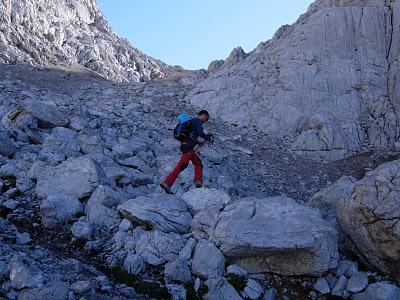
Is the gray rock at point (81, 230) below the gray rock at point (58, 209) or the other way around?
below

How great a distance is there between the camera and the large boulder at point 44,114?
13328 mm

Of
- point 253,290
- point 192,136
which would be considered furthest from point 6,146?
point 253,290

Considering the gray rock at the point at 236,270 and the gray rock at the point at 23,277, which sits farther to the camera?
the gray rock at the point at 236,270

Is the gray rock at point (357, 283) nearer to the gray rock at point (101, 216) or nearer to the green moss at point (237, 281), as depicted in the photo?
the green moss at point (237, 281)

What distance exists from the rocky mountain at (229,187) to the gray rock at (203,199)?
36mm

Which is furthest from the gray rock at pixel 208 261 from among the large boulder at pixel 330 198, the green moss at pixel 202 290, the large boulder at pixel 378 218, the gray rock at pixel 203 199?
the large boulder at pixel 330 198

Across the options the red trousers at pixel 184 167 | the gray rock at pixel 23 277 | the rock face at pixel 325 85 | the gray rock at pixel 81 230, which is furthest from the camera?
the rock face at pixel 325 85

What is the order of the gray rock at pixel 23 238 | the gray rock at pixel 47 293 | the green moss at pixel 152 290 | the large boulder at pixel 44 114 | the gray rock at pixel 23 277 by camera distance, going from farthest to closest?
1. the large boulder at pixel 44 114
2. the gray rock at pixel 23 238
3. the green moss at pixel 152 290
4. the gray rock at pixel 23 277
5. the gray rock at pixel 47 293

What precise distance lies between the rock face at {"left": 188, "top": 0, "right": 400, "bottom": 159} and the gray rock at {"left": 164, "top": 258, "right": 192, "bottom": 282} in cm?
1408

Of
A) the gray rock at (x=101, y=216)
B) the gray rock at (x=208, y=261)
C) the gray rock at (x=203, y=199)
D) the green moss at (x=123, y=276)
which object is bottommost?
the green moss at (x=123, y=276)

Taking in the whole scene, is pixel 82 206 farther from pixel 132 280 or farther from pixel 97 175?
pixel 132 280

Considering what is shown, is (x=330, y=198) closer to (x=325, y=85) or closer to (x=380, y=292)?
(x=380, y=292)

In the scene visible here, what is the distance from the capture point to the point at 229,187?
12.6 meters

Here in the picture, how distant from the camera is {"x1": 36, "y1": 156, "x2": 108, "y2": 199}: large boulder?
381 inches
